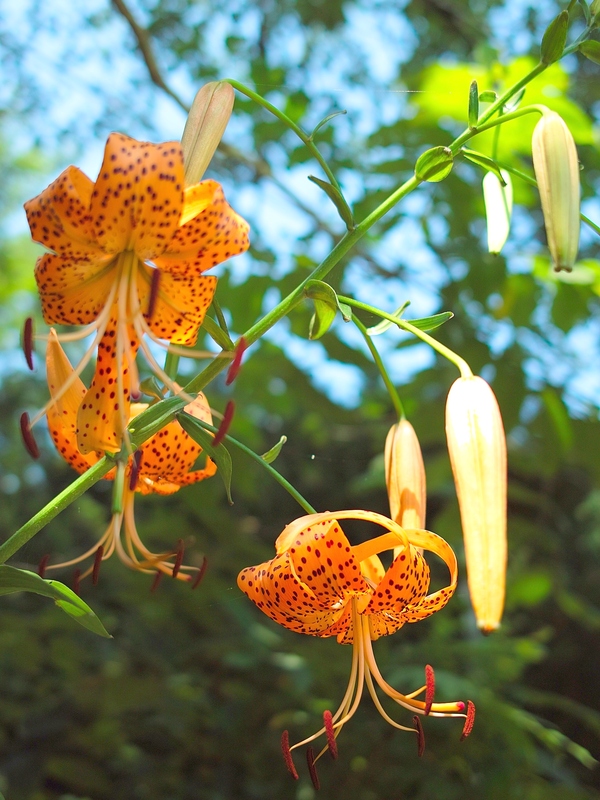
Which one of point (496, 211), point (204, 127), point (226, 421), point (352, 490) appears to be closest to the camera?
point (226, 421)

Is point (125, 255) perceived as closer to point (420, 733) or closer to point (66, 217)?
point (66, 217)

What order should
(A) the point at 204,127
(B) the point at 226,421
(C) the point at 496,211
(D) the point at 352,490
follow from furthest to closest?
(D) the point at 352,490
(C) the point at 496,211
(A) the point at 204,127
(B) the point at 226,421

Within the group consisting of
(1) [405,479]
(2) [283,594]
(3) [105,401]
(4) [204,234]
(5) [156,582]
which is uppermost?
(4) [204,234]

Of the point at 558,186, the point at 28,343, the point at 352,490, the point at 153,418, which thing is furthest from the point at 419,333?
the point at 352,490

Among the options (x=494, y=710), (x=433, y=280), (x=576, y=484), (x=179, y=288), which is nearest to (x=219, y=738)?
(x=494, y=710)

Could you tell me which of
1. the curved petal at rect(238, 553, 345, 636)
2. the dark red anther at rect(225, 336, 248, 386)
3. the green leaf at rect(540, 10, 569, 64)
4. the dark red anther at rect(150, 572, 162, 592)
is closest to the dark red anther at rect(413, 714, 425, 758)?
the curved petal at rect(238, 553, 345, 636)

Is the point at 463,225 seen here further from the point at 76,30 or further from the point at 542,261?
the point at 76,30
